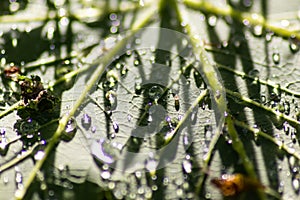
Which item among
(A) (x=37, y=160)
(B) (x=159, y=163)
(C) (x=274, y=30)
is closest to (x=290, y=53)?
(C) (x=274, y=30)

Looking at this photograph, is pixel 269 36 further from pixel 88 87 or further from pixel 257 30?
pixel 88 87

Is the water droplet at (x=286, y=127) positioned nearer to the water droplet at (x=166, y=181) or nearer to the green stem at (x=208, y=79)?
the green stem at (x=208, y=79)

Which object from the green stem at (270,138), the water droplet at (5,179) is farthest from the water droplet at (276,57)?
the water droplet at (5,179)

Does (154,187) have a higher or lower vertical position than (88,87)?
lower

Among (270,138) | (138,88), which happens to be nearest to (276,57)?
(270,138)

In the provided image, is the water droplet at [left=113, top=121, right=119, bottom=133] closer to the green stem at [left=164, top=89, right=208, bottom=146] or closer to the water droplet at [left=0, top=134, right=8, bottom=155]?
the green stem at [left=164, top=89, right=208, bottom=146]

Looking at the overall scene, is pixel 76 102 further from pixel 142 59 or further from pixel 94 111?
pixel 142 59

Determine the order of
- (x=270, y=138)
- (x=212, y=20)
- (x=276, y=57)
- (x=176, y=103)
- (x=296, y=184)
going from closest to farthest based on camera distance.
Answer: (x=296, y=184) → (x=270, y=138) → (x=176, y=103) → (x=276, y=57) → (x=212, y=20)
